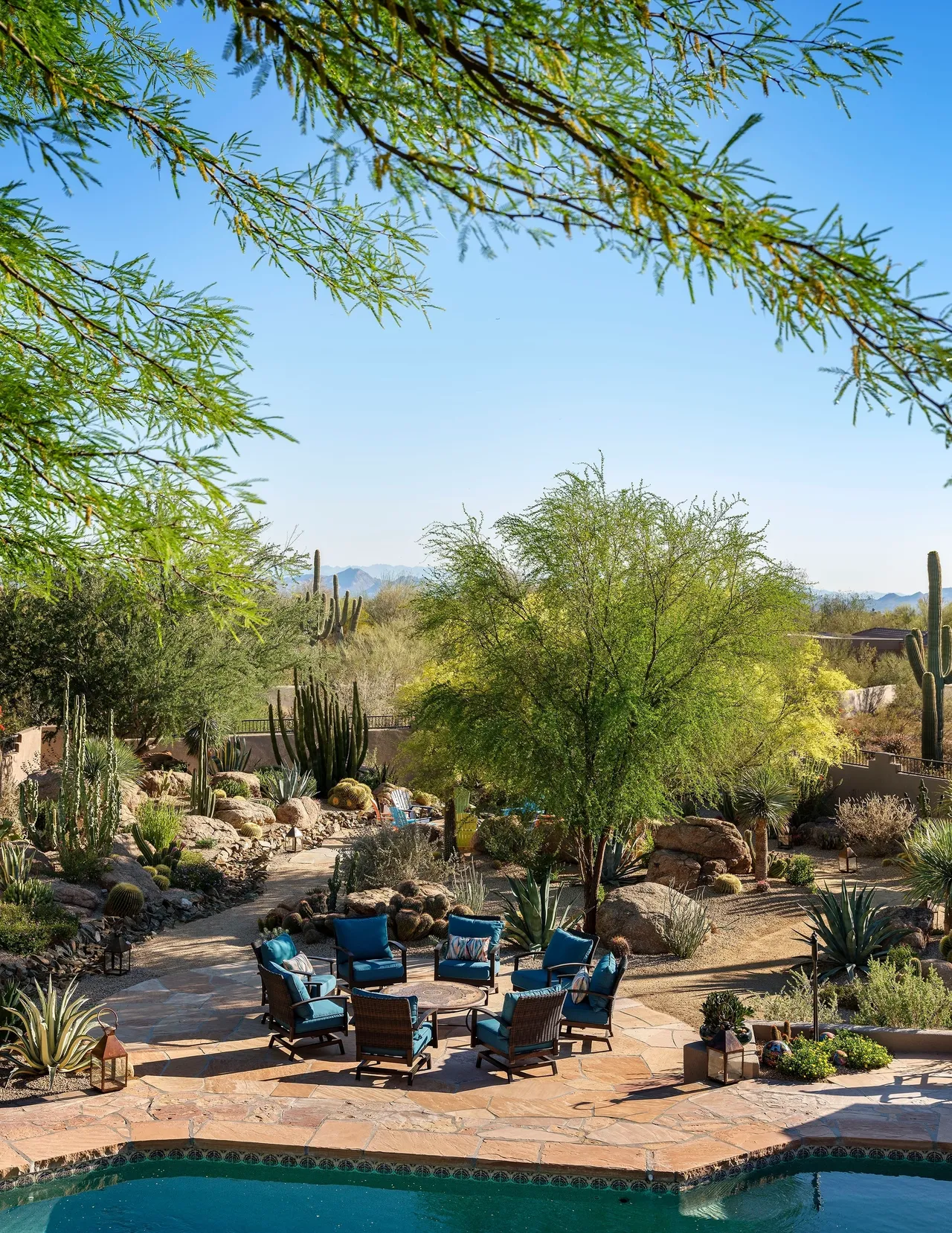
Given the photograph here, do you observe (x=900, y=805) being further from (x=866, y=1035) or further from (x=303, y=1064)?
(x=303, y=1064)

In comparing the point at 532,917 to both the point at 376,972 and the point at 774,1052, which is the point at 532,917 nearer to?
the point at 376,972

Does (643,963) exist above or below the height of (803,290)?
below

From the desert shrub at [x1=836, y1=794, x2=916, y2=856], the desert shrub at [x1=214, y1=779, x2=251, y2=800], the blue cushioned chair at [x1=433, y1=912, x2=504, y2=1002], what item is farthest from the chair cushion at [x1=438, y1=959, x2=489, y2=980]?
the desert shrub at [x1=836, y1=794, x2=916, y2=856]

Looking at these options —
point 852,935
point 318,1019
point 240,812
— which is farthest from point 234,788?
point 852,935

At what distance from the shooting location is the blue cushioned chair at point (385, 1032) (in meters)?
9.12

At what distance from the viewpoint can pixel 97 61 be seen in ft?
15.0

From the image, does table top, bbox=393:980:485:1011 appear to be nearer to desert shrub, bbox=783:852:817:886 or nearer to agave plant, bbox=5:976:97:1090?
agave plant, bbox=5:976:97:1090

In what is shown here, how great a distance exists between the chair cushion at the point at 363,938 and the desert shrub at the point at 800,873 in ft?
32.4

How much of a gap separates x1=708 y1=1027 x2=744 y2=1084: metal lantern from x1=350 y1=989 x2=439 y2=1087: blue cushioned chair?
8.23 ft

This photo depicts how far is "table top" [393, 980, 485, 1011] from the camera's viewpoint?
10039mm

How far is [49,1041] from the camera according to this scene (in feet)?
29.8

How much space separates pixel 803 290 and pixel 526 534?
11.0 metres

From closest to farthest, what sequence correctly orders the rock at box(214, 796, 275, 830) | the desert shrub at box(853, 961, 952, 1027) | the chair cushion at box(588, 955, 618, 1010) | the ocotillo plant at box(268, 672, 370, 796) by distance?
the chair cushion at box(588, 955, 618, 1010), the desert shrub at box(853, 961, 952, 1027), the rock at box(214, 796, 275, 830), the ocotillo plant at box(268, 672, 370, 796)

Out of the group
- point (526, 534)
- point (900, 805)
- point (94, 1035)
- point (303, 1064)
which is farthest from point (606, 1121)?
point (900, 805)
